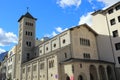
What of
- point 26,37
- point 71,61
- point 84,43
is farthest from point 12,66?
point 71,61

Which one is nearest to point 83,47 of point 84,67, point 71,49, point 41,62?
point 71,49

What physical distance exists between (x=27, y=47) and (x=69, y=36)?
24.1 meters

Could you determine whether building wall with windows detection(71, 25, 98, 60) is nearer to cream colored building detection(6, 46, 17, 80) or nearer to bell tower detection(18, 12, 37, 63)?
bell tower detection(18, 12, 37, 63)

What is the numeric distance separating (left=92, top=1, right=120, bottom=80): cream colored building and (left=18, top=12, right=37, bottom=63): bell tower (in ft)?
86.6

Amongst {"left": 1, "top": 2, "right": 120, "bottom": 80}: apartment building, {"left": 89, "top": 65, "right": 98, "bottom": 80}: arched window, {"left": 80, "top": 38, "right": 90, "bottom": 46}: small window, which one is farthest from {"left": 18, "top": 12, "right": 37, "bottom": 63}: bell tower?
{"left": 89, "top": 65, "right": 98, "bottom": 80}: arched window

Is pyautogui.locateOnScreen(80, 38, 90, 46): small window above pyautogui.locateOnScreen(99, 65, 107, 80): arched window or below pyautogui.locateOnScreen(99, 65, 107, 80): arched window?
above

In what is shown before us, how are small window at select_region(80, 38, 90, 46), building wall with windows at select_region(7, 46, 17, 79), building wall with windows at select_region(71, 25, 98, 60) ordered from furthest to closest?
building wall with windows at select_region(7, 46, 17, 79) < small window at select_region(80, 38, 90, 46) < building wall with windows at select_region(71, 25, 98, 60)

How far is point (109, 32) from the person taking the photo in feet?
145

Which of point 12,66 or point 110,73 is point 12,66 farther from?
point 110,73

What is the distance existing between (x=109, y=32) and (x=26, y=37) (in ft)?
105

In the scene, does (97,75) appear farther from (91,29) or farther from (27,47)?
(27,47)

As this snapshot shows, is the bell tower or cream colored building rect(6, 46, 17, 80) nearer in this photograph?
the bell tower

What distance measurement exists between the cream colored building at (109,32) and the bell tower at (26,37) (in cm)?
2640

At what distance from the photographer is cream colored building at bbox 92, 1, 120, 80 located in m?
42.1
